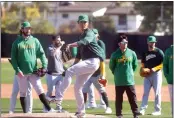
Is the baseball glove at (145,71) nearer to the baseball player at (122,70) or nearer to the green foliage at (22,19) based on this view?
the baseball player at (122,70)

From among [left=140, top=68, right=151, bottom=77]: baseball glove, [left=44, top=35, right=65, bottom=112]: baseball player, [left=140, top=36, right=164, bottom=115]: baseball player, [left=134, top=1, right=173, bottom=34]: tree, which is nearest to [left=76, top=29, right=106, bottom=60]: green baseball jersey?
[left=140, top=68, right=151, bottom=77]: baseball glove

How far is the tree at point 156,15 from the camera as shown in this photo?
162 ft

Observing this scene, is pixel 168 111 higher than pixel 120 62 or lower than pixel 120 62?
lower

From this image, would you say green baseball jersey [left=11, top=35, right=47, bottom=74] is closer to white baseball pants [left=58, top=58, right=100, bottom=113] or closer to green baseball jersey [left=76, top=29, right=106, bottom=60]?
white baseball pants [left=58, top=58, right=100, bottom=113]

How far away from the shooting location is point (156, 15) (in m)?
50.7

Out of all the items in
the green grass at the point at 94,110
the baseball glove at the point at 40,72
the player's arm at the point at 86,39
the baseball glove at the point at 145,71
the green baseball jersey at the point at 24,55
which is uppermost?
the player's arm at the point at 86,39

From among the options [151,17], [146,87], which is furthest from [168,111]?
[151,17]

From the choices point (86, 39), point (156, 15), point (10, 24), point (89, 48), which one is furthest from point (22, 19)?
point (86, 39)

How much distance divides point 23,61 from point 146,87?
3433 millimetres

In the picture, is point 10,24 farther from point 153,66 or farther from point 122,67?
point 122,67

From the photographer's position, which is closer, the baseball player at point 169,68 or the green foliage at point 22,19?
the baseball player at point 169,68

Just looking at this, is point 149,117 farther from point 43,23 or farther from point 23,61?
point 43,23

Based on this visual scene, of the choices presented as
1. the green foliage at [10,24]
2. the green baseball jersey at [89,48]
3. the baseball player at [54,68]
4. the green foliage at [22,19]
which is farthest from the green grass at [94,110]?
the green foliage at [10,24]

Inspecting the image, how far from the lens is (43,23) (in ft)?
189
